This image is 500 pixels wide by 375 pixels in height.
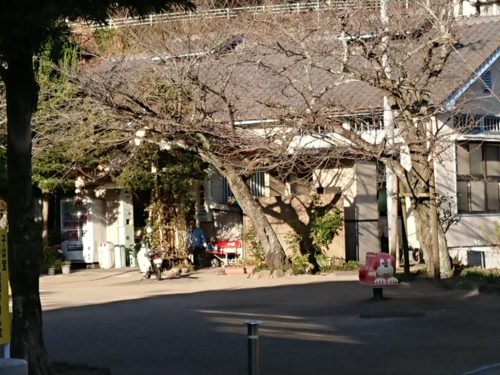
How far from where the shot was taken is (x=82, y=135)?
2284 cm

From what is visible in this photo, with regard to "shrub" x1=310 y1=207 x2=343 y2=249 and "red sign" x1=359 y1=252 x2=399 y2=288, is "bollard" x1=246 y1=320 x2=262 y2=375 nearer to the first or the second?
"red sign" x1=359 y1=252 x2=399 y2=288

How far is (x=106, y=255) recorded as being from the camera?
27.6m

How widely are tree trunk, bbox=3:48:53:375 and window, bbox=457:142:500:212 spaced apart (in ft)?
60.5

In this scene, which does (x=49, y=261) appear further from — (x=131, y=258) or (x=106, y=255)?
(x=131, y=258)


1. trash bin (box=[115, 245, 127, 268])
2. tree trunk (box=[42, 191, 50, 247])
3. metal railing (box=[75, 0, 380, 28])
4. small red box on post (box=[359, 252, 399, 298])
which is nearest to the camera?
small red box on post (box=[359, 252, 399, 298])

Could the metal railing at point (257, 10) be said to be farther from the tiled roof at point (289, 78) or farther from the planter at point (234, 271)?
the planter at point (234, 271)

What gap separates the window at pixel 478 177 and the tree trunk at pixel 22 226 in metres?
18.5

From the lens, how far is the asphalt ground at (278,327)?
10898mm

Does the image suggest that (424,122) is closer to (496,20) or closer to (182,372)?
(496,20)

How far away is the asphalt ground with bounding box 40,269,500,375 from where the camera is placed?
35.8 feet

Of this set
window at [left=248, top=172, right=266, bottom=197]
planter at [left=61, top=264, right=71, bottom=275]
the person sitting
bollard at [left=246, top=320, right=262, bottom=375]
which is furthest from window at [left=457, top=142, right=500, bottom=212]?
bollard at [left=246, top=320, right=262, bottom=375]

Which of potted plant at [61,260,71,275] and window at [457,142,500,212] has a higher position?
window at [457,142,500,212]

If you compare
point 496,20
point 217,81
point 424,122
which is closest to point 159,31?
point 217,81

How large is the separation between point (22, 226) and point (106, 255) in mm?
18986
